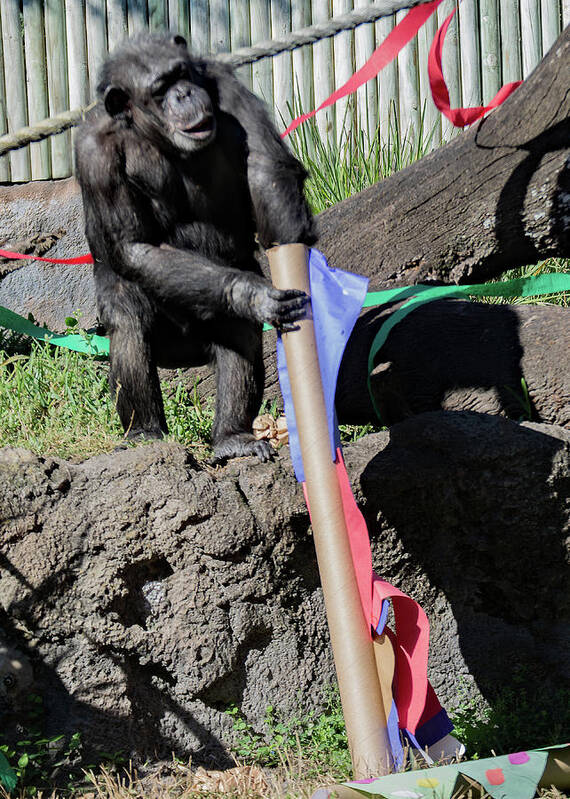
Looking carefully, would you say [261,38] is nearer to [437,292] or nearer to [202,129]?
[437,292]

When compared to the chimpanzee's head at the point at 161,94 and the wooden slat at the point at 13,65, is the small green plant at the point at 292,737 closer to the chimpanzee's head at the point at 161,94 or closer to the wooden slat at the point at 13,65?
the chimpanzee's head at the point at 161,94

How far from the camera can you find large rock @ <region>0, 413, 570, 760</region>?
2906 mm

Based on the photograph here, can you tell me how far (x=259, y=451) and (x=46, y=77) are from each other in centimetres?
560

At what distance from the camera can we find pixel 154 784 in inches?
112

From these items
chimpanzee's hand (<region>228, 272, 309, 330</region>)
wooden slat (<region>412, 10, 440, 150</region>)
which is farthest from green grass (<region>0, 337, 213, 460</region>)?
wooden slat (<region>412, 10, 440, 150</region>)

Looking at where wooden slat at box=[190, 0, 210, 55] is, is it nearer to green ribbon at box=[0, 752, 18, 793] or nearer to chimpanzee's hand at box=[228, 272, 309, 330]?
chimpanzee's hand at box=[228, 272, 309, 330]

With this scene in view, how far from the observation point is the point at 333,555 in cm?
252

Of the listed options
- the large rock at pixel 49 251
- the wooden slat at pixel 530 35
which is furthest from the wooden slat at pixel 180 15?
the wooden slat at pixel 530 35

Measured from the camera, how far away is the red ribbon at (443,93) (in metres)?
4.25

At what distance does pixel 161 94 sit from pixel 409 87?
15.6 feet

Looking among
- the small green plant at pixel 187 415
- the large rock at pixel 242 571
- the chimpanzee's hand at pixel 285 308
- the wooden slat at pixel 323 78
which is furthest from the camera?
the wooden slat at pixel 323 78

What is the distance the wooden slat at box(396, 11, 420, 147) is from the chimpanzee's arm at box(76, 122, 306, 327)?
4706 millimetres

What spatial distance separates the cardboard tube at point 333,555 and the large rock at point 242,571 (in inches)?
19.4

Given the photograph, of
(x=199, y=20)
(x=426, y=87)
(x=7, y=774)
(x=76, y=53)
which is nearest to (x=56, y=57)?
(x=76, y=53)
